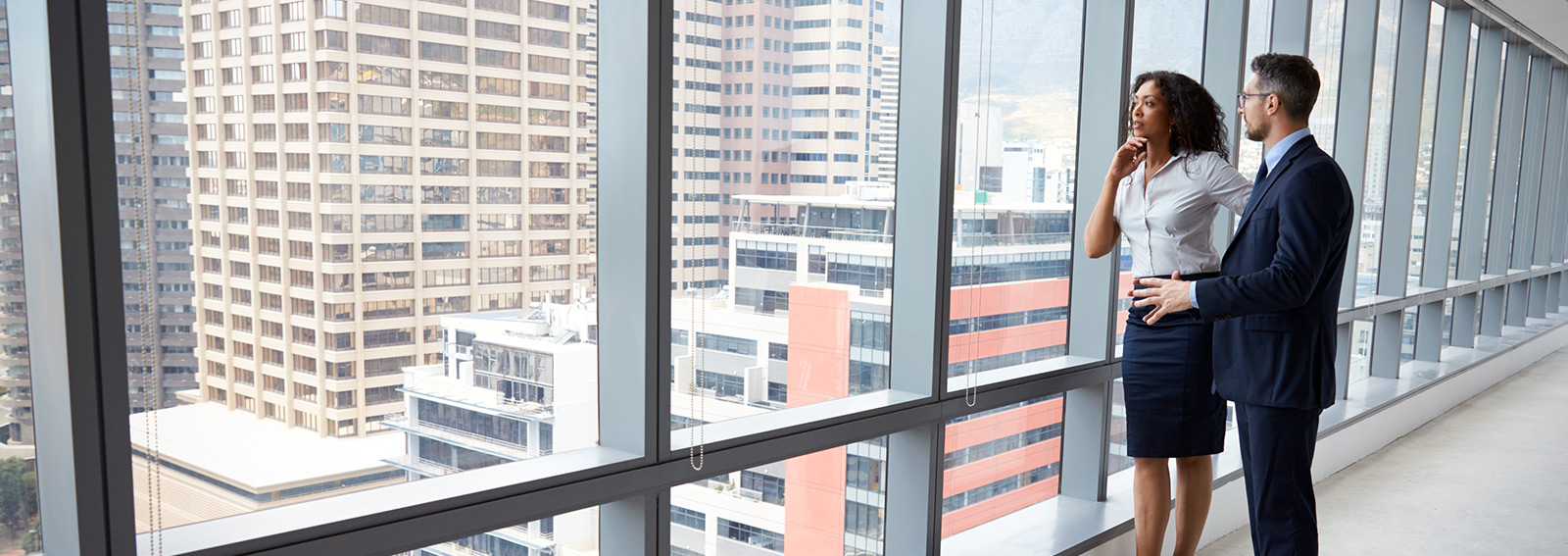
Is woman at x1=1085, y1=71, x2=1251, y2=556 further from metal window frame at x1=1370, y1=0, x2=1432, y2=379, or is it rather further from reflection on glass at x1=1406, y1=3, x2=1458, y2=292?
reflection on glass at x1=1406, y1=3, x2=1458, y2=292

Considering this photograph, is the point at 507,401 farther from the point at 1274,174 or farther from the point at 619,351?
the point at 1274,174

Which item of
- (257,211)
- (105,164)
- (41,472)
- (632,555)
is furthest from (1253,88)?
(41,472)

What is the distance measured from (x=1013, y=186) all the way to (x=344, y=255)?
1.92 meters

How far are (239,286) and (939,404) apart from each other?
1.59 metres

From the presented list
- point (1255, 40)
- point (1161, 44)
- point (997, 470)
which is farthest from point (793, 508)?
point (1255, 40)

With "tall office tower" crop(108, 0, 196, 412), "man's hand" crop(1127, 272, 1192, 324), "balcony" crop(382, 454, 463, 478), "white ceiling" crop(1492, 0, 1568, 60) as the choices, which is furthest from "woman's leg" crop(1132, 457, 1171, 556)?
"white ceiling" crop(1492, 0, 1568, 60)

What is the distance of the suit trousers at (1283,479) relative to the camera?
6.97 feet

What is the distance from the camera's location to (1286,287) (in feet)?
6.50

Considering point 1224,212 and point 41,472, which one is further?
point 1224,212

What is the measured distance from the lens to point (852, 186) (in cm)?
235

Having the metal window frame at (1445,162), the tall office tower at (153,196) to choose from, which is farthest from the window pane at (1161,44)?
the metal window frame at (1445,162)

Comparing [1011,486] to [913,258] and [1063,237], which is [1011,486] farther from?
[913,258]

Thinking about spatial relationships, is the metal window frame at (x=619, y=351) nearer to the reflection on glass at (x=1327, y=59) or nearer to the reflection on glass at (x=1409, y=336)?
the reflection on glass at (x=1327, y=59)

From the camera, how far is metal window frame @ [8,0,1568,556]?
106 centimetres
